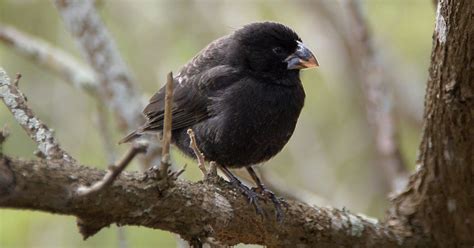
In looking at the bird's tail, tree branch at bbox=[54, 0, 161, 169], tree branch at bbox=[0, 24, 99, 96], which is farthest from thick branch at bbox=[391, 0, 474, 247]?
tree branch at bbox=[0, 24, 99, 96]

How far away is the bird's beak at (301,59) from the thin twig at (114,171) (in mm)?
2087

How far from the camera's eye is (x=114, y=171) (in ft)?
7.89

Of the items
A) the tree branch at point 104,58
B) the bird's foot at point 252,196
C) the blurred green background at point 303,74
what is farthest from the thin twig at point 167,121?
the blurred green background at point 303,74

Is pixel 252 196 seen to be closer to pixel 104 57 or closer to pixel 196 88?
pixel 196 88

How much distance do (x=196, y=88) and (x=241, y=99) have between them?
0.33 m

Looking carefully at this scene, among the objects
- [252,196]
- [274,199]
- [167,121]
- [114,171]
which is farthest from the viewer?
[274,199]

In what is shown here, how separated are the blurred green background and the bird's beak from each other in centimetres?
232

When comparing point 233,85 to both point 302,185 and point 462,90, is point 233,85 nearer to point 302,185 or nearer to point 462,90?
point 462,90

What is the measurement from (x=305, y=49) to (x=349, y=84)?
11.5 feet

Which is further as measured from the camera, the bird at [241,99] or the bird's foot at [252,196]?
the bird at [241,99]

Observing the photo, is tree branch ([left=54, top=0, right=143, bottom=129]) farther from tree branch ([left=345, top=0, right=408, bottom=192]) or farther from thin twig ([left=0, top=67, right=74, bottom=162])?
thin twig ([left=0, top=67, right=74, bottom=162])

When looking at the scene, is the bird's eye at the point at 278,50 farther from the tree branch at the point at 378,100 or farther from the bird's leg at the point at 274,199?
the tree branch at the point at 378,100

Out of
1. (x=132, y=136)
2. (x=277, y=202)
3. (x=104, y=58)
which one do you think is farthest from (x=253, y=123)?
(x=104, y=58)

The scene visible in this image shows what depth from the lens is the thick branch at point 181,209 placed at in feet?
7.89
